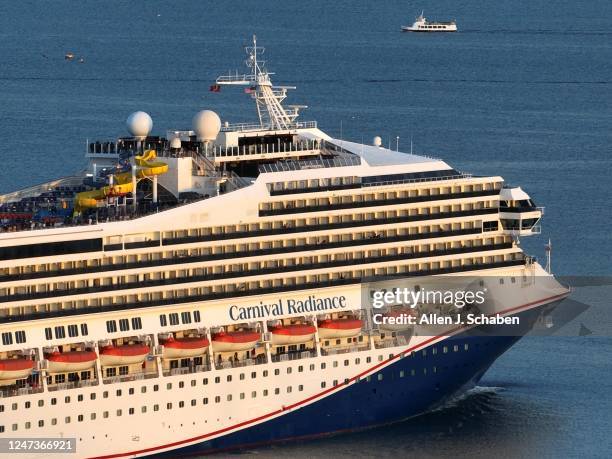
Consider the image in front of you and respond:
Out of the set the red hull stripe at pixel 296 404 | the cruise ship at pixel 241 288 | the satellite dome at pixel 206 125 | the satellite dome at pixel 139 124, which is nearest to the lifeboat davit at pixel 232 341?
the cruise ship at pixel 241 288

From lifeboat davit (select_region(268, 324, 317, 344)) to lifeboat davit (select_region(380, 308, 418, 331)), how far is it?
3091 mm

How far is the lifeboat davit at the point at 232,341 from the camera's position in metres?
71.1

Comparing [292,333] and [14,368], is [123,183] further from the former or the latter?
[14,368]

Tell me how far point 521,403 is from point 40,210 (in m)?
18.7

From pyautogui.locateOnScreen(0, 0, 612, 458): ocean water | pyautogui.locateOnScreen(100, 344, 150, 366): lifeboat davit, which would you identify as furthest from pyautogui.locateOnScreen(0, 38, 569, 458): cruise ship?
pyautogui.locateOnScreen(0, 0, 612, 458): ocean water

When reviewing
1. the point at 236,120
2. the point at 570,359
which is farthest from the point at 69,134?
the point at 570,359

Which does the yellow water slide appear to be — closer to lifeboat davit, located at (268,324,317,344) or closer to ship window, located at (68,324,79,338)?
ship window, located at (68,324,79,338)

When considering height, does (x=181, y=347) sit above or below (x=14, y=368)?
above

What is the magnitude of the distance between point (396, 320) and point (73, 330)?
1227 centimetres

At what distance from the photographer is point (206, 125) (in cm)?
7762

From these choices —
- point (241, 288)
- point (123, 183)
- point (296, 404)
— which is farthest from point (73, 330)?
point (296, 404)

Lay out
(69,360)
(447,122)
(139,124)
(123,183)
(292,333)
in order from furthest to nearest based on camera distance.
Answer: (447,122) → (139,124) → (123,183) → (292,333) → (69,360)

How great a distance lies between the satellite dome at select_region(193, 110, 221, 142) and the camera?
77.5 metres

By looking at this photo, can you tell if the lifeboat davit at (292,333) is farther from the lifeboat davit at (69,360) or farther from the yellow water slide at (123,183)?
the lifeboat davit at (69,360)
